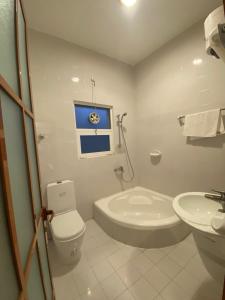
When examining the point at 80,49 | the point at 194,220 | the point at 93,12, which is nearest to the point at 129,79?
the point at 80,49

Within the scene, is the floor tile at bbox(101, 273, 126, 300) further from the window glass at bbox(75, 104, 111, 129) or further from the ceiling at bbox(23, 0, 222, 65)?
the ceiling at bbox(23, 0, 222, 65)

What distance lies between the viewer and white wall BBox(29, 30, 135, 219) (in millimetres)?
1783

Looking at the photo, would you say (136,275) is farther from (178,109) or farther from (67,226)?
(178,109)

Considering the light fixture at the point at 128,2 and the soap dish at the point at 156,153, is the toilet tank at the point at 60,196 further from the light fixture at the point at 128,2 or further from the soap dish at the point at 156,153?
the light fixture at the point at 128,2

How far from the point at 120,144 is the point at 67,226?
1574mm

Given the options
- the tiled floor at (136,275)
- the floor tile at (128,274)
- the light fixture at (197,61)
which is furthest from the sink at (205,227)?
the light fixture at (197,61)

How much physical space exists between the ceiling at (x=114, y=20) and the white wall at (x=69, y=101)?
0.64 feet

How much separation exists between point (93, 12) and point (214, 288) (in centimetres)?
303

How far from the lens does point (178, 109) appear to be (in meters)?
2.04

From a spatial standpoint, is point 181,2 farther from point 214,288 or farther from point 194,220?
point 214,288

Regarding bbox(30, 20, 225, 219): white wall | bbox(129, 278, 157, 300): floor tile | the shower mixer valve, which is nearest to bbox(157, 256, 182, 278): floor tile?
bbox(129, 278, 157, 300): floor tile

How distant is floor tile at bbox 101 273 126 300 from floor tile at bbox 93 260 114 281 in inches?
1.7

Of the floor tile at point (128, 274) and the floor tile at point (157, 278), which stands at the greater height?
the floor tile at point (128, 274)

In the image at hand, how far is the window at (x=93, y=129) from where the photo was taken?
2195 mm
